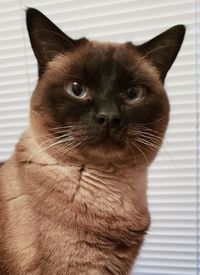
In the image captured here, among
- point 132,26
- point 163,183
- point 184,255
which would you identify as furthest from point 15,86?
point 184,255

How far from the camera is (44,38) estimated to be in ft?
3.14

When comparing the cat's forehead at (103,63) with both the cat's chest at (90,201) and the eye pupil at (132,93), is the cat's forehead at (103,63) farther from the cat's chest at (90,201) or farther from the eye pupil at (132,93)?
the cat's chest at (90,201)

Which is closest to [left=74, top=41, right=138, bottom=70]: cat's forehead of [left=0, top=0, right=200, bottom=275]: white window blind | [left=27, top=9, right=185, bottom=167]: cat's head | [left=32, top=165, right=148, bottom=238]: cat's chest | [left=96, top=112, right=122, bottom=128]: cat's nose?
[left=27, top=9, right=185, bottom=167]: cat's head

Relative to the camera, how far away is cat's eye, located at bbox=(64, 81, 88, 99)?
3.07ft

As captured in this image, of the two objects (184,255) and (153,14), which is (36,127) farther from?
(184,255)

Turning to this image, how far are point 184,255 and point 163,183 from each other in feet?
0.98

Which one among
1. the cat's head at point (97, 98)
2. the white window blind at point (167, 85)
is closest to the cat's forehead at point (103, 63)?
the cat's head at point (97, 98)

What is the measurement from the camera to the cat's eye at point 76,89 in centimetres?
94

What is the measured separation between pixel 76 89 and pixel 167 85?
2.16ft

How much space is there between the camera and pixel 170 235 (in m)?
1.58

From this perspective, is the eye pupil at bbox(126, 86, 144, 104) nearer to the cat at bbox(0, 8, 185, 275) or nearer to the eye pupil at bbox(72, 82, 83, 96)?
the cat at bbox(0, 8, 185, 275)

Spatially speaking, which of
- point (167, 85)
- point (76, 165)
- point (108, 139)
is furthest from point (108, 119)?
point (167, 85)

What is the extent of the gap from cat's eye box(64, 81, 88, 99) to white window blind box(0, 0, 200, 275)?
595 millimetres

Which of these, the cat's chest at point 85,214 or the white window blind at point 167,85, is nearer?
the cat's chest at point 85,214
